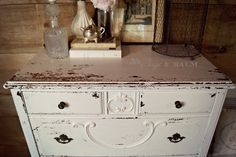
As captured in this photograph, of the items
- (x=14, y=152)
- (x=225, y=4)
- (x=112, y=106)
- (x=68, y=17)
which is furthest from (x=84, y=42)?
(x=14, y=152)

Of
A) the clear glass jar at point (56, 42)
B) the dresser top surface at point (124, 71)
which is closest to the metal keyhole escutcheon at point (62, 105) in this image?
the dresser top surface at point (124, 71)

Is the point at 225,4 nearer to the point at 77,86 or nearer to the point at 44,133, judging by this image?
the point at 77,86

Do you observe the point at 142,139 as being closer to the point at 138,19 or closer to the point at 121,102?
the point at 121,102

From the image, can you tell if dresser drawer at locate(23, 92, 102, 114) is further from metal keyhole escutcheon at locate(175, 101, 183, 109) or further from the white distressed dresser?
metal keyhole escutcheon at locate(175, 101, 183, 109)

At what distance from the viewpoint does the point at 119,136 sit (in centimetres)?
98

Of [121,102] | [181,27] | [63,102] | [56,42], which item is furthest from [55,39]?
[181,27]

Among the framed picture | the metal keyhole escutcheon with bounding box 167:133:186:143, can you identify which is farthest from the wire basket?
the metal keyhole escutcheon with bounding box 167:133:186:143

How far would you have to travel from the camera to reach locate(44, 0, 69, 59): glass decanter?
3.33 feet

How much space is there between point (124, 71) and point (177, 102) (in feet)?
0.88

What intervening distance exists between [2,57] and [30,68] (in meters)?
0.49

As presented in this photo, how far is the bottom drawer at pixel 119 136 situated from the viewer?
93 cm

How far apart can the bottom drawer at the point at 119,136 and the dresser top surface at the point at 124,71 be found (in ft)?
0.69

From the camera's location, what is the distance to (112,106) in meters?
0.88

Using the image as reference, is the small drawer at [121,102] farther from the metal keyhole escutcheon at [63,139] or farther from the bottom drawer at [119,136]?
the metal keyhole escutcheon at [63,139]
